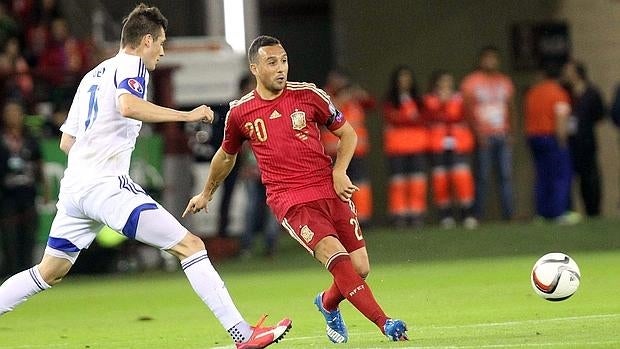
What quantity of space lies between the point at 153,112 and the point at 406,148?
13113mm

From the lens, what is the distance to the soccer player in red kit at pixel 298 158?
10.2m

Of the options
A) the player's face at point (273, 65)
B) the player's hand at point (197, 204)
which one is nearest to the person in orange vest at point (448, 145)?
the player's hand at point (197, 204)

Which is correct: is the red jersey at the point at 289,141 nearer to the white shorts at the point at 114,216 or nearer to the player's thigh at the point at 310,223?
the player's thigh at the point at 310,223

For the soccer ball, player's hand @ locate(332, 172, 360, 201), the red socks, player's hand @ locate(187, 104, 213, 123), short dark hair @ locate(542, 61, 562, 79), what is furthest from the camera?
short dark hair @ locate(542, 61, 562, 79)

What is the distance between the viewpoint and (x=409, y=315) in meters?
12.6

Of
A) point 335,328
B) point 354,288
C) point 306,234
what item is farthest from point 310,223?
point 335,328

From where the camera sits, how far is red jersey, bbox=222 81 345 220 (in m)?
10.3

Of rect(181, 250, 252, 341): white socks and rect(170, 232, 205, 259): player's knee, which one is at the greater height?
rect(170, 232, 205, 259): player's knee

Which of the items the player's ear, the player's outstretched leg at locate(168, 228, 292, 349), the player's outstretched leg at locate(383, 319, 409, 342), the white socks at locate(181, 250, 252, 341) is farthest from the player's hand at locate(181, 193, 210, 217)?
the player's outstretched leg at locate(383, 319, 409, 342)

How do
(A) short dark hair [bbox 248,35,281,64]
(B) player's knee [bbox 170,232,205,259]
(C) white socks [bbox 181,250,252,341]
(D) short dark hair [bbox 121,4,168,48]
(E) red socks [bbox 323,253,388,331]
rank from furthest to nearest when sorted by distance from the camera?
(A) short dark hair [bbox 248,35,281,64]
(D) short dark hair [bbox 121,4,168,48]
(E) red socks [bbox 323,253,388,331]
(B) player's knee [bbox 170,232,205,259]
(C) white socks [bbox 181,250,252,341]

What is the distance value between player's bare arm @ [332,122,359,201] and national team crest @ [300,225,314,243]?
335 millimetres

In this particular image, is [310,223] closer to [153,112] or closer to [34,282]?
[153,112]

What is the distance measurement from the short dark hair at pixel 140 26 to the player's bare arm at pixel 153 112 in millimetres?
497

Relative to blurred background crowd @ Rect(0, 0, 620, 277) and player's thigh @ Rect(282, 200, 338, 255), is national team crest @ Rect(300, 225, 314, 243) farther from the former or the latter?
blurred background crowd @ Rect(0, 0, 620, 277)
